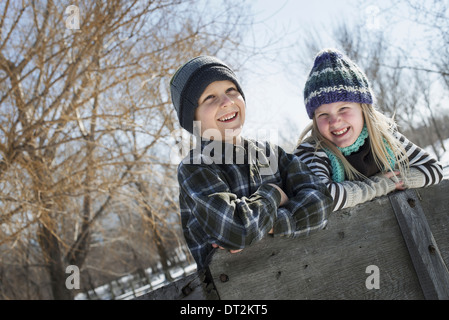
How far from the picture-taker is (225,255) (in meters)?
1.14

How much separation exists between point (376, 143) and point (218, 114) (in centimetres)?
84

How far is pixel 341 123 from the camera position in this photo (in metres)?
1.95

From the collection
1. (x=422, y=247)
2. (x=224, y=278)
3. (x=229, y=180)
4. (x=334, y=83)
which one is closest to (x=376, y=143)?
(x=334, y=83)

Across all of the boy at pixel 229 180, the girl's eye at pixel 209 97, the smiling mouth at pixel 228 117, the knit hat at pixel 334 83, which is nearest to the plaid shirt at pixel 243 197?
the boy at pixel 229 180

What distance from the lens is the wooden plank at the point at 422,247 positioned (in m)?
1.39

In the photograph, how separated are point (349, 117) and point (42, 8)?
4.24 metres

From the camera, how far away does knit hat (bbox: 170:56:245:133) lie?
1.71m

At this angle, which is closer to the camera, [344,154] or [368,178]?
Result: [368,178]

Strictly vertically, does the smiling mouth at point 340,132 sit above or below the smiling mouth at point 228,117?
below

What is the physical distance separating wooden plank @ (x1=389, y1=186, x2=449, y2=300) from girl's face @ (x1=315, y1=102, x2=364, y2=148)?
516 mm

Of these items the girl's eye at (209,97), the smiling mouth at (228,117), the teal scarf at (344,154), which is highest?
the girl's eye at (209,97)

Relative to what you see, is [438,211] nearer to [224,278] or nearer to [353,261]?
[353,261]

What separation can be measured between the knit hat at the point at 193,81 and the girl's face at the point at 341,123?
1.76ft

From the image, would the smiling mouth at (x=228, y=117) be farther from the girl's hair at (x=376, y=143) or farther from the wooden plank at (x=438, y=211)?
the wooden plank at (x=438, y=211)
